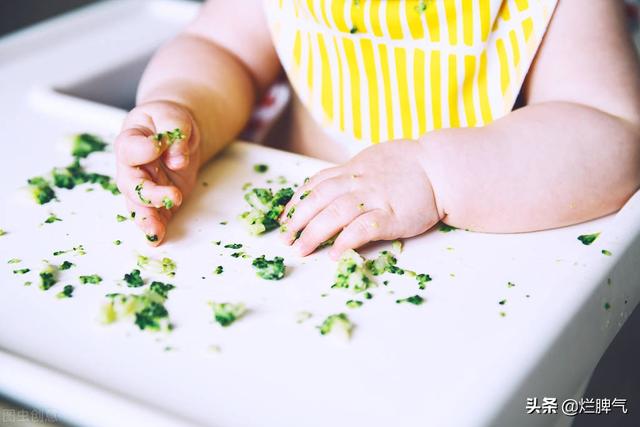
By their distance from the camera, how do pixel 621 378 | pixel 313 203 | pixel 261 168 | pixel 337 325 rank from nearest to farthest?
pixel 337 325
pixel 313 203
pixel 261 168
pixel 621 378

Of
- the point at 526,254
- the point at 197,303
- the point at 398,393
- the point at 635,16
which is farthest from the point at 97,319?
the point at 635,16

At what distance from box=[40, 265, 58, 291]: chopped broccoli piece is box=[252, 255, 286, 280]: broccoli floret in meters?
0.14

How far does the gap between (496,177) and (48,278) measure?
34 cm

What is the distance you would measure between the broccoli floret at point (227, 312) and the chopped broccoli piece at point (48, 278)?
4.7 inches

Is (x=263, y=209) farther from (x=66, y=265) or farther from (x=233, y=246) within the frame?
(x=66, y=265)

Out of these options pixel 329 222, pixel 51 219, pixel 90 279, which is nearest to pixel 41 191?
pixel 51 219

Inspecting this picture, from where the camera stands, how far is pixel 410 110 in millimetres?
750

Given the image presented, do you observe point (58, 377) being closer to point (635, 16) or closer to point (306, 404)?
point (306, 404)

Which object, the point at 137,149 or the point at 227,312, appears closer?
the point at 227,312

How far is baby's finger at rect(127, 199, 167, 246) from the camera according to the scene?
1.77ft

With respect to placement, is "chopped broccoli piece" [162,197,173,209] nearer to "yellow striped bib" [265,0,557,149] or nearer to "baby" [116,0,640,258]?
"baby" [116,0,640,258]

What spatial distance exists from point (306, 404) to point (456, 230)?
→ 22 centimetres

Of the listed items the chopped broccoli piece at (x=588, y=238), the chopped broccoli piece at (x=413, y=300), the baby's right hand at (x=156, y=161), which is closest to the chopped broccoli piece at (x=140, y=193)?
the baby's right hand at (x=156, y=161)

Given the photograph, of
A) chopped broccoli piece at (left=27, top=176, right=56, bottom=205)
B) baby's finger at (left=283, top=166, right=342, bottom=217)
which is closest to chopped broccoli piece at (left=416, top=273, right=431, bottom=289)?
baby's finger at (left=283, top=166, right=342, bottom=217)
